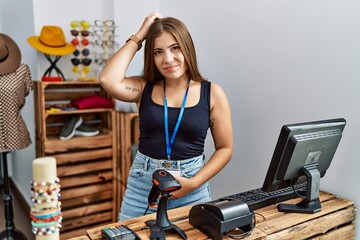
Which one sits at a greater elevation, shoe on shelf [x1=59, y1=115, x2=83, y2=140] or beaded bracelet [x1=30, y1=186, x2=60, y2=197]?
beaded bracelet [x1=30, y1=186, x2=60, y2=197]

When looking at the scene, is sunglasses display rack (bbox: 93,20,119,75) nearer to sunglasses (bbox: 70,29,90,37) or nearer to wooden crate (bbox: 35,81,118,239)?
sunglasses (bbox: 70,29,90,37)

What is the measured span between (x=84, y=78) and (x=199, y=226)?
1965 mm

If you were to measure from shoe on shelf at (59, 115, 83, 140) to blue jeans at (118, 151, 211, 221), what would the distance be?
1295 mm

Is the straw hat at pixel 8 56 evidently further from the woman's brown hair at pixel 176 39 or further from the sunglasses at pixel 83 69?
the woman's brown hair at pixel 176 39

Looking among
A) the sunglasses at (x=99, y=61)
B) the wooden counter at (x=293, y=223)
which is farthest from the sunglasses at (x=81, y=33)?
the wooden counter at (x=293, y=223)

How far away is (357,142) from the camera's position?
1.48m

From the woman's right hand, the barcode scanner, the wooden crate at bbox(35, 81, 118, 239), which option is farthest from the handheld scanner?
the wooden crate at bbox(35, 81, 118, 239)

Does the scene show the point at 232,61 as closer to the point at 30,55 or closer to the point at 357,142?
the point at 357,142

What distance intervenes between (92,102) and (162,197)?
1.81 metres

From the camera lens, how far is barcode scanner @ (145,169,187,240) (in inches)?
→ 40.7

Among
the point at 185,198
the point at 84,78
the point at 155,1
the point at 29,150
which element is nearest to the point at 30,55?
the point at 84,78

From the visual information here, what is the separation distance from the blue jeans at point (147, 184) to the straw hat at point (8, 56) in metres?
1.27

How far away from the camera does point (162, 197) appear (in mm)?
1098

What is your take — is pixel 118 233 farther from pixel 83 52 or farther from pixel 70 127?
pixel 83 52
